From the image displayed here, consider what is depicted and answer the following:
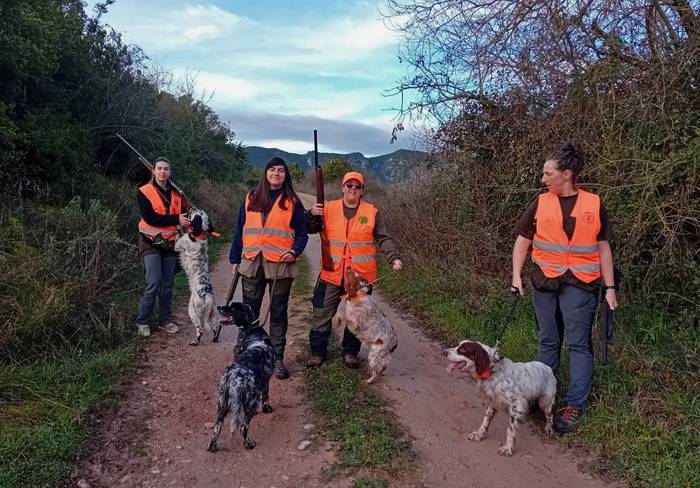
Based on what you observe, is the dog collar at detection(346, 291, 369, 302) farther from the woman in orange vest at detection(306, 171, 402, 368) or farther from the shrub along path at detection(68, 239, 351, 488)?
the shrub along path at detection(68, 239, 351, 488)

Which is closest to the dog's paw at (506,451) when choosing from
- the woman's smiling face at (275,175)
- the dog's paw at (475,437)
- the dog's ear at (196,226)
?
the dog's paw at (475,437)

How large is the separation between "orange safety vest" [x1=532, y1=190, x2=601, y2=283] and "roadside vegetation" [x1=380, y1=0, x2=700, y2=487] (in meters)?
1.30

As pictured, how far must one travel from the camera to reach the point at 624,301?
6.27m

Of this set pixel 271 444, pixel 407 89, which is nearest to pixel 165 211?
pixel 271 444

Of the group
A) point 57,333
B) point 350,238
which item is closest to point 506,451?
point 350,238

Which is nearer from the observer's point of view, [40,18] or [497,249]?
[497,249]

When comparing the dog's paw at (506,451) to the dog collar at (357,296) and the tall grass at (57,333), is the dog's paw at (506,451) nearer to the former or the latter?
the dog collar at (357,296)

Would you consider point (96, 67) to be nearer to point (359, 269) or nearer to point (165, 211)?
point (165, 211)

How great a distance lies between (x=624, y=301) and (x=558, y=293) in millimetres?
1969

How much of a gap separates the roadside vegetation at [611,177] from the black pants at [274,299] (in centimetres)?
283

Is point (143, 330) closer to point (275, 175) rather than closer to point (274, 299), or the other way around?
point (274, 299)

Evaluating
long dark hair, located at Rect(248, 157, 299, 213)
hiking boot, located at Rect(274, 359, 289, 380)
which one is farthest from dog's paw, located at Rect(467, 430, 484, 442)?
long dark hair, located at Rect(248, 157, 299, 213)

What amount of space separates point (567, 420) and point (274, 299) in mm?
3135

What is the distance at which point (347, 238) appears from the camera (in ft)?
19.3
